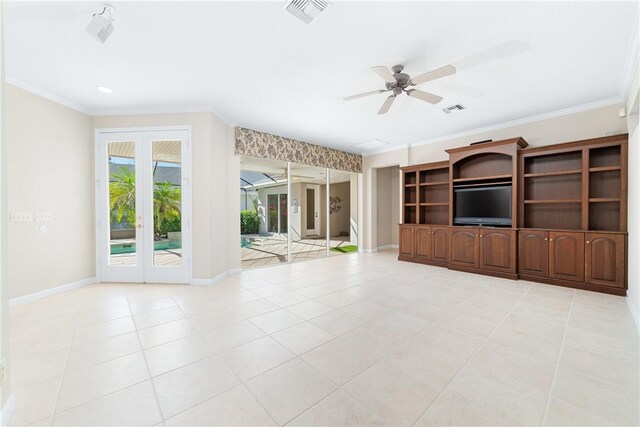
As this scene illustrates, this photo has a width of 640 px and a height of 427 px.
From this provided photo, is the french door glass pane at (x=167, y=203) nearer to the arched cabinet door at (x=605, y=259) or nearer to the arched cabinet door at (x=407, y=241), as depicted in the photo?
the arched cabinet door at (x=407, y=241)

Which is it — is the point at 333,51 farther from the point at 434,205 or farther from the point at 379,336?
the point at 434,205

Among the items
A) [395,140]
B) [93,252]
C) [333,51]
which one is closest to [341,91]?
[333,51]

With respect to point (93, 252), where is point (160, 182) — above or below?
above

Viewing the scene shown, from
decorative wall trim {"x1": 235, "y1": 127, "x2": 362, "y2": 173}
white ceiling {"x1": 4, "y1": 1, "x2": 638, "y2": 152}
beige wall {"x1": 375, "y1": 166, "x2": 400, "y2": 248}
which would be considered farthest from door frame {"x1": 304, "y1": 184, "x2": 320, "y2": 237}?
white ceiling {"x1": 4, "y1": 1, "x2": 638, "y2": 152}

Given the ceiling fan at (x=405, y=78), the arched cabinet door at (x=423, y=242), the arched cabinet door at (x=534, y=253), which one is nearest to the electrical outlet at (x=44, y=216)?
the ceiling fan at (x=405, y=78)

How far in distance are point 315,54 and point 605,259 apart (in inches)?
180

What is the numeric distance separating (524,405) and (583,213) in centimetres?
360

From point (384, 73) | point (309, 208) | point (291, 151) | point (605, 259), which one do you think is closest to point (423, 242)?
point (605, 259)

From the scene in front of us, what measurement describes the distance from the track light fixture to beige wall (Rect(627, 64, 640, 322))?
4.92 meters

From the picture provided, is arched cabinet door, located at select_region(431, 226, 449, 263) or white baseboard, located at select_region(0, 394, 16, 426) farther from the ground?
arched cabinet door, located at select_region(431, 226, 449, 263)

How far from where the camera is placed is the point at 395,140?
600cm

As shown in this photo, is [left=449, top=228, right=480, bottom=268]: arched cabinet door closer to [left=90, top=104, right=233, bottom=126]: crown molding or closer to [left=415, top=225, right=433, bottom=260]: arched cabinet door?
[left=415, top=225, right=433, bottom=260]: arched cabinet door

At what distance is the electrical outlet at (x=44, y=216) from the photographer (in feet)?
11.4

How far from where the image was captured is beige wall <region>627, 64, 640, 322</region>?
2758 mm
